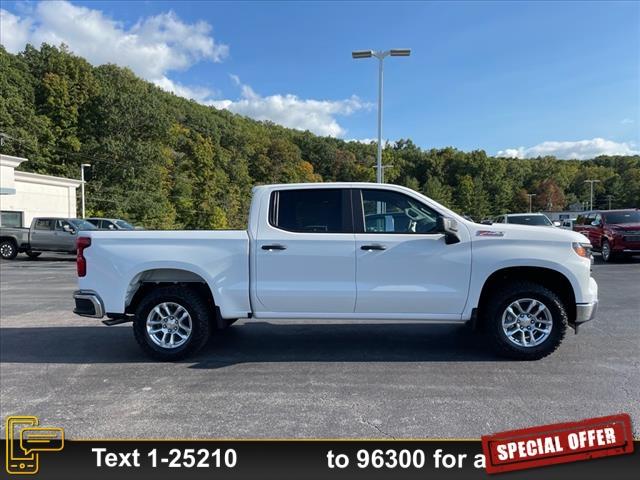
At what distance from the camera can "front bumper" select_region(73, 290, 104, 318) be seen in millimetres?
5055

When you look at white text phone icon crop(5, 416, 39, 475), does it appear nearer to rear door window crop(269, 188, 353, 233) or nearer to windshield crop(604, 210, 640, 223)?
rear door window crop(269, 188, 353, 233)

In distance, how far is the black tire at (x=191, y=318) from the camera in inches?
198

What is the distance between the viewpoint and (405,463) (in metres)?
3.02

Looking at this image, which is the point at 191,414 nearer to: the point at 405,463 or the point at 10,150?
the point at 405,463

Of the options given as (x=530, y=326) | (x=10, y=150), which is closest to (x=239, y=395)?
(x=530, y=326)

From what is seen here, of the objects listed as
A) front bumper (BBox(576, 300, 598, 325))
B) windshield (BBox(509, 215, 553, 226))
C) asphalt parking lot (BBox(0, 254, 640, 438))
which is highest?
windshield (BBox(509, 215, 553, 226))

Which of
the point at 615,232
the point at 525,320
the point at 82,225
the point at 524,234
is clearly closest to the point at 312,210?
the point at 524,234

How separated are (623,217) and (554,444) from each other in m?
15.6

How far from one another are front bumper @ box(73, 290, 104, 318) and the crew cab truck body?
1594 cm

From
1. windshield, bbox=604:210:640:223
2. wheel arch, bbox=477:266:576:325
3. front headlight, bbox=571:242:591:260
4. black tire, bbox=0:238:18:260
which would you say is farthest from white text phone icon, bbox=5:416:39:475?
black tire, bbox=0:238:18:260

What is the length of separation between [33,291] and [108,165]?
47247mm

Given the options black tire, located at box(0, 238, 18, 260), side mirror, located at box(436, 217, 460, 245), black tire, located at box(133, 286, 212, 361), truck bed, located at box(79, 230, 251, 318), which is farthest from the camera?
black tire, located at box(0, 238, 18, 260)

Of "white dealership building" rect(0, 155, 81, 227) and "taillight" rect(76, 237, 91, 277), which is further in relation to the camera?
"white dealership building" rect(0, 155, 81, 227)

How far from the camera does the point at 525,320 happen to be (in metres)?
4.88
